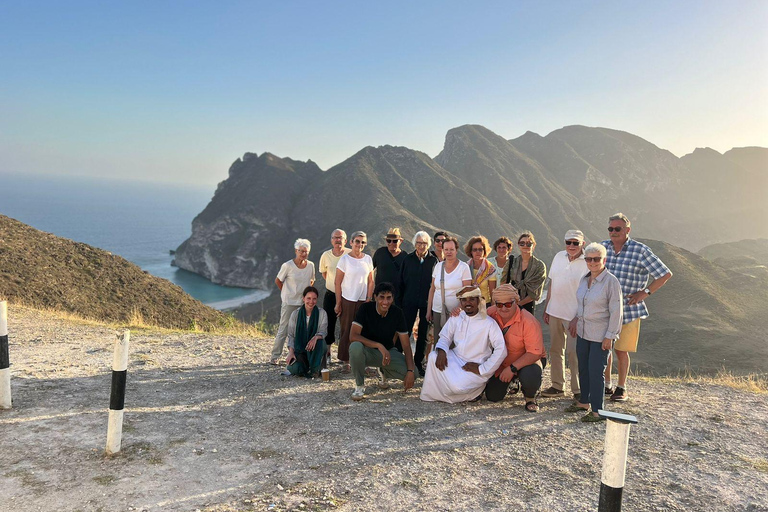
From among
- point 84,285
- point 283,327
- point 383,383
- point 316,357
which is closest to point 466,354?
point 383,383

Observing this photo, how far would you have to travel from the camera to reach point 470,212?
8681 centimetres

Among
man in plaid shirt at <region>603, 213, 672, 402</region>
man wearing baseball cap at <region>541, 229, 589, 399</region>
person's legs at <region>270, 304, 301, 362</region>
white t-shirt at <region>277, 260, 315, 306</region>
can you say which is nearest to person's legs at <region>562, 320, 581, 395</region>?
A: man wearing baseball cap at <region>541, 229, 589, 399</region>

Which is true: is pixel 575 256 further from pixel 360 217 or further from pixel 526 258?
pixel 360 217

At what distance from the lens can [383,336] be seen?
6.46m

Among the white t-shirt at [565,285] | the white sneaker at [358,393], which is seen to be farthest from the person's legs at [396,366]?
the white t-shirt at [565,285]

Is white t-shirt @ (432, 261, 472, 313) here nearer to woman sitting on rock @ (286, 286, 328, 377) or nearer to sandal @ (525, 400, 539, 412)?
sandal @ (525, 400, 539, 412)

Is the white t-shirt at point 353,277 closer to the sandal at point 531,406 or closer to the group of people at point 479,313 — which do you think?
the group of people at point 479,313

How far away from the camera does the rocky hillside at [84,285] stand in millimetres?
15195

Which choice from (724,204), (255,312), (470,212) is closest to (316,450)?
(255,312)

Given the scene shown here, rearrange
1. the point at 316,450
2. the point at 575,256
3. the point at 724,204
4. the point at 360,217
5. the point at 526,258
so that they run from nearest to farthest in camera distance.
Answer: the point at 316,450 < the point at 575,256 < the point at 526,258 < the point at 360,217 < the point at 724,204

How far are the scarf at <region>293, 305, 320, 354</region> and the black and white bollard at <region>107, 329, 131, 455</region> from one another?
294 centimetres

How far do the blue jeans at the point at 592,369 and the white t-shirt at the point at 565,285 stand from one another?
643 mm

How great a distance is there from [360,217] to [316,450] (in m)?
72.4

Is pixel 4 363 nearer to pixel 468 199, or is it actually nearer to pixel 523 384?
pixel 523 384
